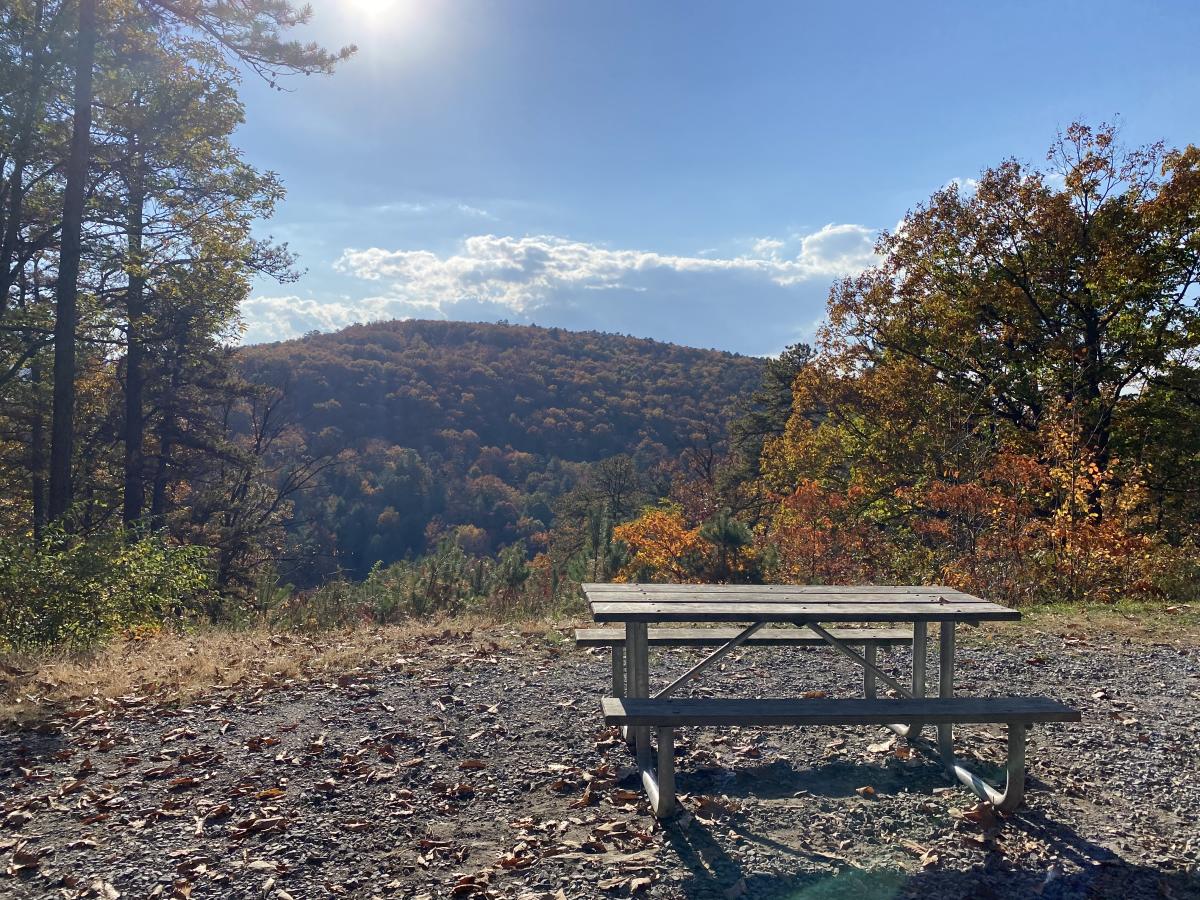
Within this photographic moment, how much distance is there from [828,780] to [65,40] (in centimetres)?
1287

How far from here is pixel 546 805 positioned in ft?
11.3

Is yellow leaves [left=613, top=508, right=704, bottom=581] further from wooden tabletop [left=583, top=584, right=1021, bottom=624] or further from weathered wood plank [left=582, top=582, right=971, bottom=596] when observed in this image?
wooden tabletop [left=583, top=584, right=1021, bottom=624]

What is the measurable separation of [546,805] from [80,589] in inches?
198

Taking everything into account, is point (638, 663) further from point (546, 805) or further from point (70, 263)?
point (70, 263)

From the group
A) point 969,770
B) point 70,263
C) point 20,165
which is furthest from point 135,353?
point 969,770

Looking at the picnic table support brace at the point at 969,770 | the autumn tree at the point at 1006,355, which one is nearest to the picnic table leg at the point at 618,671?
the picnic table support brace at the point at 969,770

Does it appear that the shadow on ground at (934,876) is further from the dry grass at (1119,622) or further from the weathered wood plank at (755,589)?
the dry grass at (1119,622)

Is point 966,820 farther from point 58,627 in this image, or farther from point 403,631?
point 58,627

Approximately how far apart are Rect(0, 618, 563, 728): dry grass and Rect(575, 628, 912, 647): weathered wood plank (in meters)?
1.83

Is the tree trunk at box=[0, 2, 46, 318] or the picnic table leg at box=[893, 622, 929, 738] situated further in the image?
the tree trunk at box=[0, 2, 46, 318]

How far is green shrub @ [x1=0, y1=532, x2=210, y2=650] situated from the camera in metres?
6.29

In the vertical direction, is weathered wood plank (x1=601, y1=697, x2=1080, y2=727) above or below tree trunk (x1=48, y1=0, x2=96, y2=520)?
below

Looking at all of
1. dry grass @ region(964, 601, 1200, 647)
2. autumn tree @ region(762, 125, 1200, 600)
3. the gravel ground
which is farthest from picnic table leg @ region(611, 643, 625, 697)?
autumn tree @ region(762, 125, 1200, 600)

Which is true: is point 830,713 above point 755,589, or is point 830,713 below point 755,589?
below
